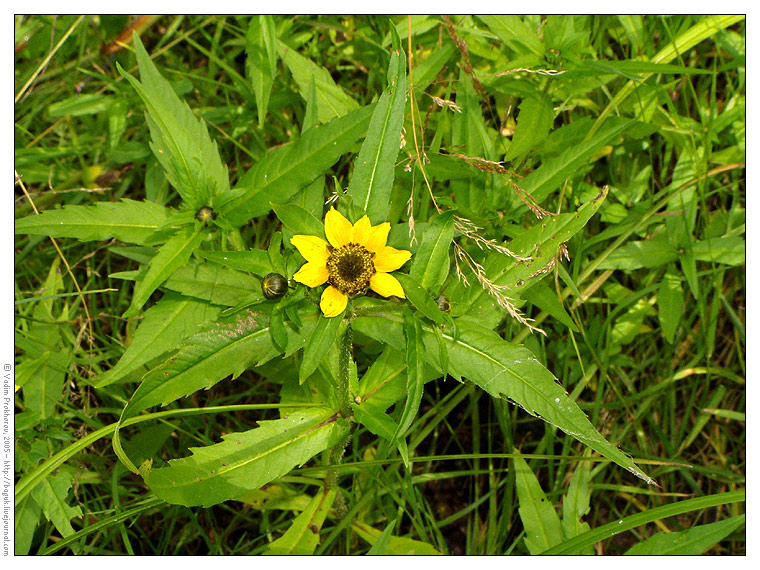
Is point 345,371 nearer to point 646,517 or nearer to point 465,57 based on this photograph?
point 646,517

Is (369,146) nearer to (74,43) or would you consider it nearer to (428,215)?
(428,215)

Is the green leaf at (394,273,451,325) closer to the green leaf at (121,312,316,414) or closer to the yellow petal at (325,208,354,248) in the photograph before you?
the yellow petal at (325,208,354,248)

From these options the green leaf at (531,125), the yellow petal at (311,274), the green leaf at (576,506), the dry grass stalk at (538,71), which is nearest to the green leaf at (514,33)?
the dry grass stalk at (538,71)

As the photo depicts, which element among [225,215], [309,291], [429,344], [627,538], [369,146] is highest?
[369,146]

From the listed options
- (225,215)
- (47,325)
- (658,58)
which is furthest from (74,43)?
(658,58)

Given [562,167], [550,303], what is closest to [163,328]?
[550,303]

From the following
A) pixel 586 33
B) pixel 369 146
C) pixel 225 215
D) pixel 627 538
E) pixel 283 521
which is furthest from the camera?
pixel 627 538
